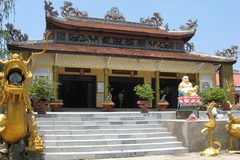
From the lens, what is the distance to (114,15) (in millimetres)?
21281

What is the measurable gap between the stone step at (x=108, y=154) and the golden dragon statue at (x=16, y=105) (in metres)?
0.99

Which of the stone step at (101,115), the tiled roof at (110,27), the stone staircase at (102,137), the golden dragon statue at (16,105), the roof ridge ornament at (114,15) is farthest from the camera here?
the roof ridge ornament at (114,15)

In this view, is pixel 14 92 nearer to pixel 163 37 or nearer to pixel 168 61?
pixel 168 61

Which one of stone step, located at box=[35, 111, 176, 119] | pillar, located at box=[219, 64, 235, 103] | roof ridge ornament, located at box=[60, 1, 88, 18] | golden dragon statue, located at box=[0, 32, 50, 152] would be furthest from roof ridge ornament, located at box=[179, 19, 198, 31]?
golden dragon statue, located at box=[0, 32, 50, 152]

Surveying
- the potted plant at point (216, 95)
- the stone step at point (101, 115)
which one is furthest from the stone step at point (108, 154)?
the potted plant at point (216, 95)

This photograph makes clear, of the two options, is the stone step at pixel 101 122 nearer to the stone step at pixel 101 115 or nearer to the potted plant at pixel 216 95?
the stone step at pixel 101 115

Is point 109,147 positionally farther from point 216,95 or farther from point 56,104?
point 216,95

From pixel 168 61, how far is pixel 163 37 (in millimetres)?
2828

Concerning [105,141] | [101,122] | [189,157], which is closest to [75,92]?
[101,122]

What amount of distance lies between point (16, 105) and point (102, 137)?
3.08 metres

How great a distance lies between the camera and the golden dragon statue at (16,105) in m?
4.97

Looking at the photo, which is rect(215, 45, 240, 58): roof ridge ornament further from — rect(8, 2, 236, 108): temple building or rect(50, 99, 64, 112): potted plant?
rect(50, 99, 64, 112): potted plant

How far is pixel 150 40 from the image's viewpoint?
19547 mm

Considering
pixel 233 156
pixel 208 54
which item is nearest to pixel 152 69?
pixel 208 54
